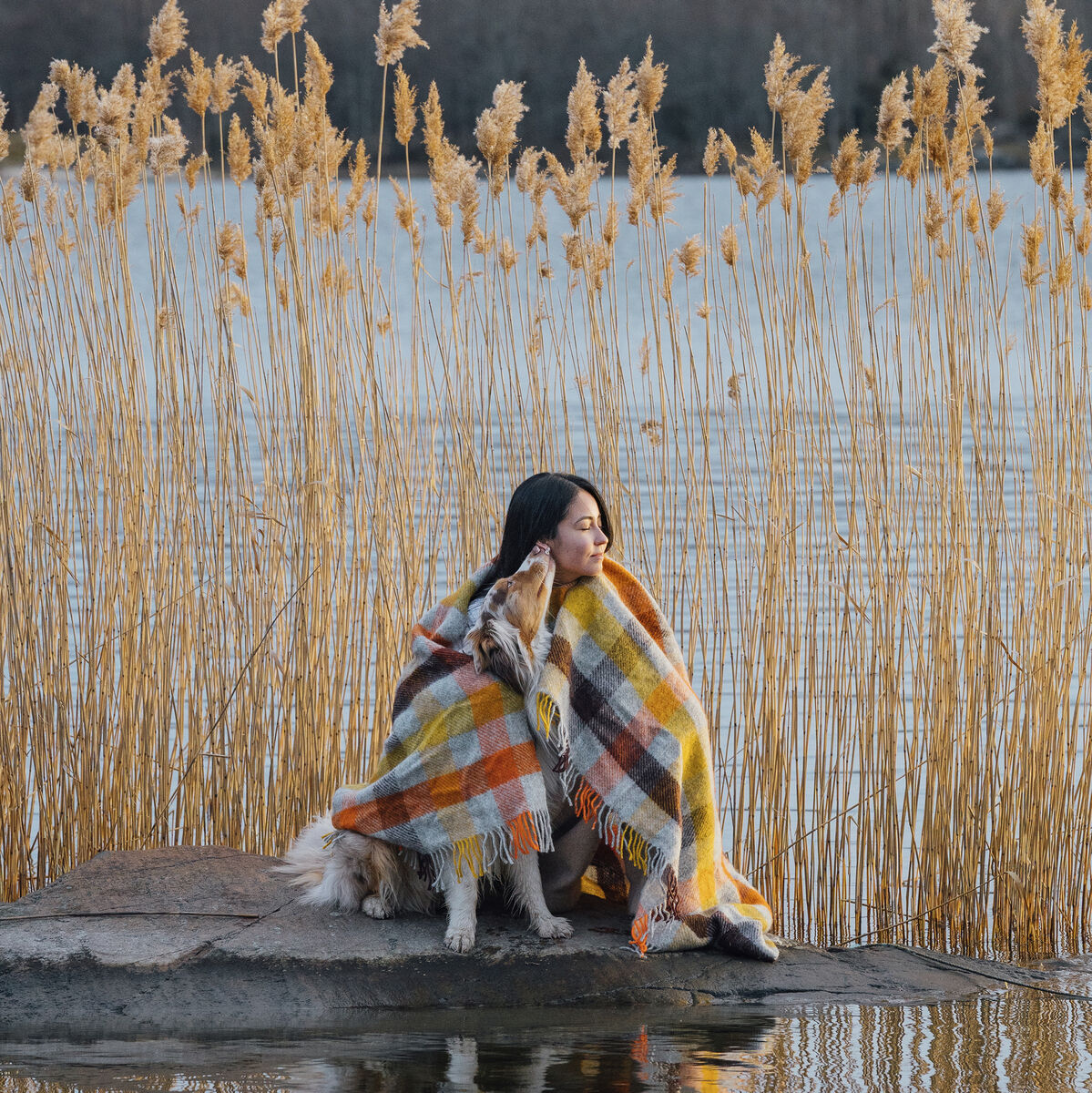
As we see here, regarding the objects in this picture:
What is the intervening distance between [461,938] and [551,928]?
161 millimetres

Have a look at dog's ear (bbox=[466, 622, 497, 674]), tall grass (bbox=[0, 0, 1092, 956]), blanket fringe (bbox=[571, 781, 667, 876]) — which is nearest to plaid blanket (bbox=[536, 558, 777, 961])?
blanket fringe (bbox=[571, 781, 667, 876])

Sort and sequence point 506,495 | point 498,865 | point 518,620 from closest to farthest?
point 518,620 → point 498,865 → point 506,495

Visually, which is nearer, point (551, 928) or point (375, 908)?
point (551, 928)

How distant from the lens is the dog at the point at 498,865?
7.78ft

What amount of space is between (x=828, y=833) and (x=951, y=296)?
1.26 meters

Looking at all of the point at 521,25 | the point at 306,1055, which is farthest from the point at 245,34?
the point at 306,1055

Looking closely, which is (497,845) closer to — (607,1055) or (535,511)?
(607,1055)

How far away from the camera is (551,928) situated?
2.42 metres

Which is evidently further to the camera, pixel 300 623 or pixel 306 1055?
pixel 300 623

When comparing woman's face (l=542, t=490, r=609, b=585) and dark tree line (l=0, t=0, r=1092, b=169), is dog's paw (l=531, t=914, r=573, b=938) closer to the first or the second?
woman's face (l=542, t=490, r=609, b=585)

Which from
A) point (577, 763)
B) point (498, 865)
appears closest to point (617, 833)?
point (577, 763)

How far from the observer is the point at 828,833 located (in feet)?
10.3

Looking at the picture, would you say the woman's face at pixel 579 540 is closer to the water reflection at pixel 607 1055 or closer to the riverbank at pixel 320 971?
the riverbank at pixel 320 971

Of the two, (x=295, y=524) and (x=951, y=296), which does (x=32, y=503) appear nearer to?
(x=295, y=524)
